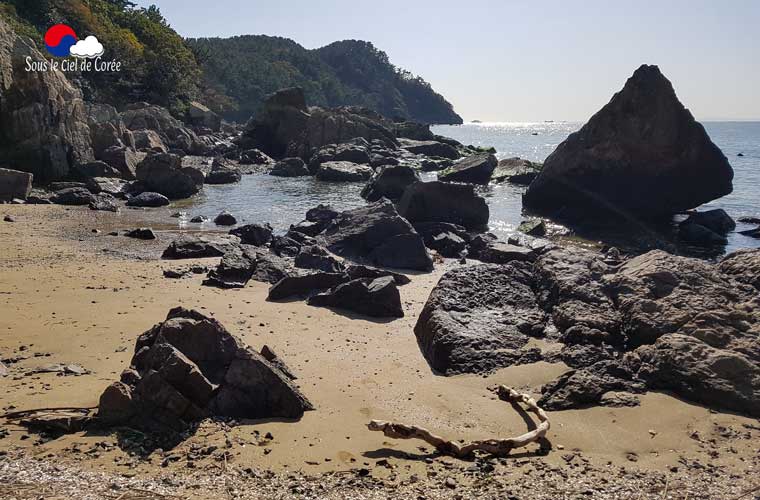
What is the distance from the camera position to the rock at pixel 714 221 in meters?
21.6

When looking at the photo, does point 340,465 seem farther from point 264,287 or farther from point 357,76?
point 357,76

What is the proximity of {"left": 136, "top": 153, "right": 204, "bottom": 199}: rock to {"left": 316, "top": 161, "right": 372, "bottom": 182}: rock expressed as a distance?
38.3 ft

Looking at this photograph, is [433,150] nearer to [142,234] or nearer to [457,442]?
[142,234]

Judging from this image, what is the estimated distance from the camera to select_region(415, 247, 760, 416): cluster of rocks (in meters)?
6.51

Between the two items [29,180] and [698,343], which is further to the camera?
[29,180]

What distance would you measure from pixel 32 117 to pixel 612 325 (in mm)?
20579

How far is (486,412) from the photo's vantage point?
6.21 metres

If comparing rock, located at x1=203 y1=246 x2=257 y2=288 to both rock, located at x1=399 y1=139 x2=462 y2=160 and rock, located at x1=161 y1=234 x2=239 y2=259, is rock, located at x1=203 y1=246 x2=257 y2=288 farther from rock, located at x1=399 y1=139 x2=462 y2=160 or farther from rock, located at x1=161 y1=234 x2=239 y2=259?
rock, located at x1=399 y1=139 x2=462 y2=160

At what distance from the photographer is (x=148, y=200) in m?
21.5

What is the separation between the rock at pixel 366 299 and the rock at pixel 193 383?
3464 millimetres

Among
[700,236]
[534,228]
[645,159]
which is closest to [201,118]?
[534,228]

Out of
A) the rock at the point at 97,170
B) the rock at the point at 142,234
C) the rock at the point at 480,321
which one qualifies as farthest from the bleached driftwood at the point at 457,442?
the rock at the point at 97,170

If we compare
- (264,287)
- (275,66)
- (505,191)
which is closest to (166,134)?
(505,191)

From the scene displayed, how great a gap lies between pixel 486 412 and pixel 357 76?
186268mm
